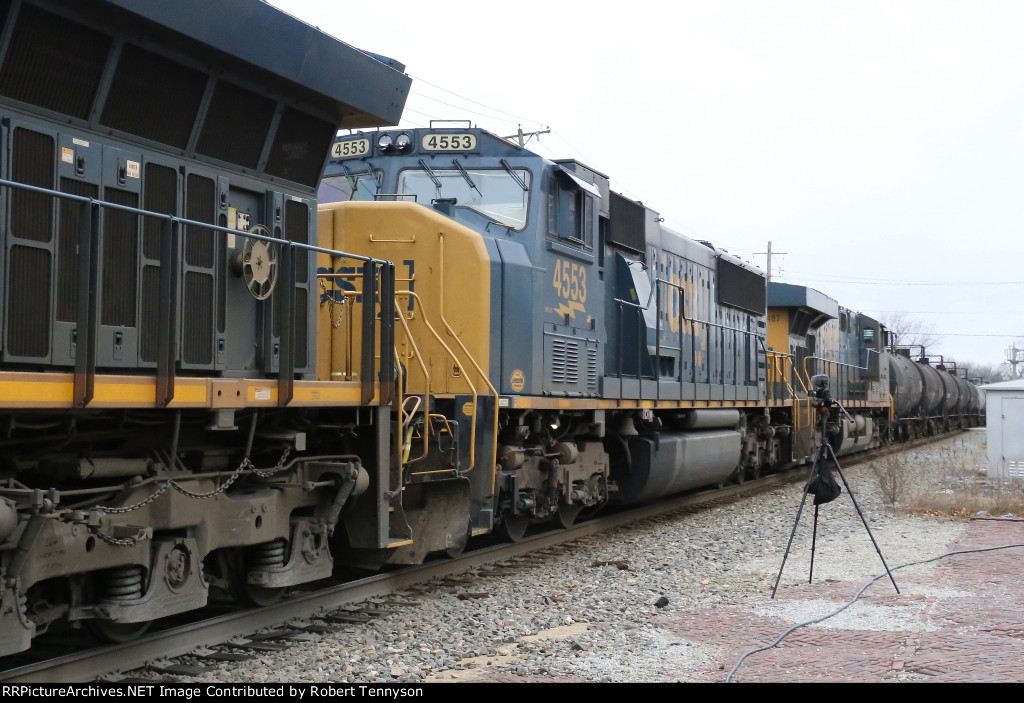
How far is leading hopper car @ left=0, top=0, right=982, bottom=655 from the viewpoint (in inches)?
185

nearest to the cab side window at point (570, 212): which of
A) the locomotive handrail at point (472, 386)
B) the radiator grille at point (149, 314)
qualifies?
the locomotive handrail at point (472, 386)

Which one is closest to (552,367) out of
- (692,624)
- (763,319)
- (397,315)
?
(397,315)

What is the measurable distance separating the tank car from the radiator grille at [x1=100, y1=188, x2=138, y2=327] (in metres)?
0.01

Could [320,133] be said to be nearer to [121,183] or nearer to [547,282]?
[121,183]

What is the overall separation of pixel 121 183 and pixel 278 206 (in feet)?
4.01

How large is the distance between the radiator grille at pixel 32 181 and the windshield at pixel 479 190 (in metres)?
4.42

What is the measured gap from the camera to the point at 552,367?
9266 millimetres

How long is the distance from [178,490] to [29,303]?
121 centimetres

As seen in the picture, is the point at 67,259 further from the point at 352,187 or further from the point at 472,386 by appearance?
the point at 352,187

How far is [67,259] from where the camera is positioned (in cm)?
483

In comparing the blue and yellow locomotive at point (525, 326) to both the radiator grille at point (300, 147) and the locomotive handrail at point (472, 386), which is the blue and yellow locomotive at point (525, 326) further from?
the radiator grille at point (300, 147)

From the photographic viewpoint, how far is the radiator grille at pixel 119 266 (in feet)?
16.4

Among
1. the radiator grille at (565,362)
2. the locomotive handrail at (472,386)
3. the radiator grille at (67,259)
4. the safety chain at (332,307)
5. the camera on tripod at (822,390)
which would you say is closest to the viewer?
the radiator grille at (67,259)

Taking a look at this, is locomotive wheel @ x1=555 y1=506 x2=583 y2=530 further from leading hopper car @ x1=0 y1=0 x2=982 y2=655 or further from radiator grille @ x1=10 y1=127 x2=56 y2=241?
radiator grille @ x1=10 y1=127 x2=56 y2=241
